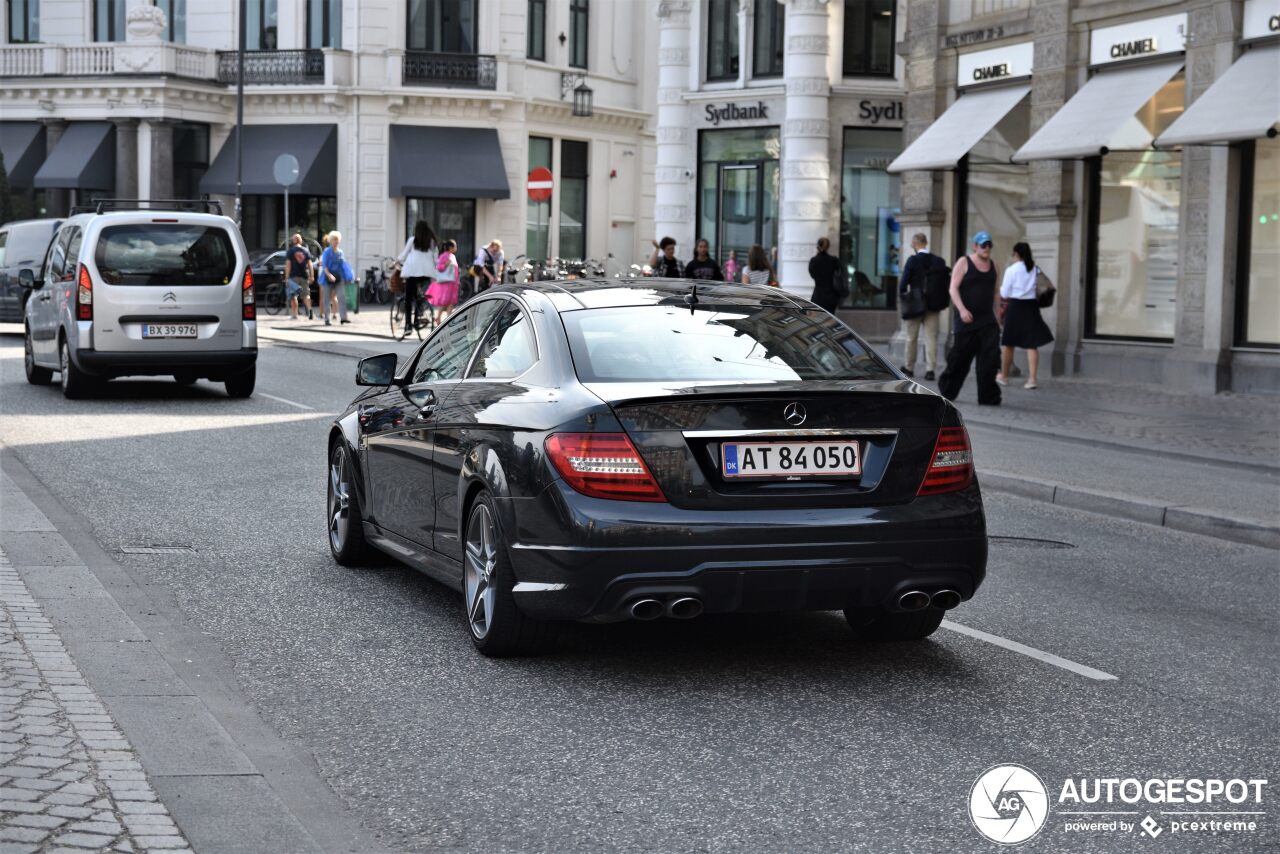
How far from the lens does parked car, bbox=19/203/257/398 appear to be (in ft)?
59.0

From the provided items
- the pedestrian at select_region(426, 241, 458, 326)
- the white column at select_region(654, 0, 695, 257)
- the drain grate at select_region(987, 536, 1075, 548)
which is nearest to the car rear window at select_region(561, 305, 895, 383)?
the drain grate at select_region(987, 536, 1075, 548)

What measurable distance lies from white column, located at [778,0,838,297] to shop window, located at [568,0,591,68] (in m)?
18.8

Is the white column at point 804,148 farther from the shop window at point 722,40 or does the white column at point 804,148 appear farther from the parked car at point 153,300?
the parked car at point 153,300

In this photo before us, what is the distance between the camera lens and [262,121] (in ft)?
166

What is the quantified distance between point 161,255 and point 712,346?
1232 centimetres

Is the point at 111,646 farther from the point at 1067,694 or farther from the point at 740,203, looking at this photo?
the point at 740,203

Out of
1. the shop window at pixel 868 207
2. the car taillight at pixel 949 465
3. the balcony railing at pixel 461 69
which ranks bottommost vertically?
the car taillight at pixel 949 465

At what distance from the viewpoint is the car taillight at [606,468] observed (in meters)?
6.33

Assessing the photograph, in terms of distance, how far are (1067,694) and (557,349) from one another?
2.23 meters

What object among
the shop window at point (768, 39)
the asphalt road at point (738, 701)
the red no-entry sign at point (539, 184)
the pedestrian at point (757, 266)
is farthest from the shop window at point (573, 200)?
the asphalt road at point (738, 701)

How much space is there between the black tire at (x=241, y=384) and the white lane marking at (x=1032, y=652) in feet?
40.7

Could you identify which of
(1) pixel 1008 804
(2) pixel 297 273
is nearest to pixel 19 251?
(2) pixel 297 273

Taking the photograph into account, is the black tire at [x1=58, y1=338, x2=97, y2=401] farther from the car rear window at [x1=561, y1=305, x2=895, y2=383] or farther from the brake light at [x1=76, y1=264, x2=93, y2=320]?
the car rear window at [x1=561, y1=305, x2=895, y2=383]

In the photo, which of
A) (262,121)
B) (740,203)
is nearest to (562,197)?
(262,121)
